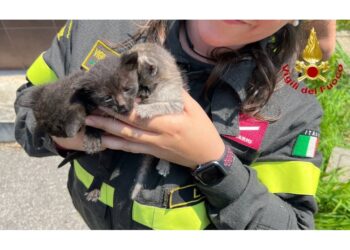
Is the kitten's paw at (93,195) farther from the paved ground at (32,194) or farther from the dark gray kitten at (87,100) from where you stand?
the paved ground at (32,194)

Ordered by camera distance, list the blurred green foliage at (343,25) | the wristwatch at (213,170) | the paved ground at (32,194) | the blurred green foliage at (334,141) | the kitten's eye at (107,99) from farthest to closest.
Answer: the blurred green foliage at (343,25) → the paved ground at (32,194) → the blurred green foliage at (334,141) → the kitten's eye at (107,99) → the wristwatch at (213,170)

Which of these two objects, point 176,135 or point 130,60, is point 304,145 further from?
point 130,60

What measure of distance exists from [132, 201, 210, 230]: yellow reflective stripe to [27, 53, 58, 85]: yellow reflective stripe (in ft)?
2.52

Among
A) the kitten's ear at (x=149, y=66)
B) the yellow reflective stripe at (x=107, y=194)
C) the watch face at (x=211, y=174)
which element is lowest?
the yellow reflective stripe at (x=107, y=194)

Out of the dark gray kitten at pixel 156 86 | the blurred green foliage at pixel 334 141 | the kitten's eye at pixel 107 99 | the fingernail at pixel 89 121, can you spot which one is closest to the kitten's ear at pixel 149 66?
the dark gray kitten at pixel 156 86

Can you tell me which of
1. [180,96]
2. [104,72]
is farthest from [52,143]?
[180,96]

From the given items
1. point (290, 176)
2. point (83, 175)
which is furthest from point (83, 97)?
point (290, 176)

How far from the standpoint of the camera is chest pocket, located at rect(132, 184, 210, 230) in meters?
1.64

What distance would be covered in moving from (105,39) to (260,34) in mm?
725

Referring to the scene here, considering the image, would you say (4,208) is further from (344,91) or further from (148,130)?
(344,91)

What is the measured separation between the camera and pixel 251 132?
1.64m

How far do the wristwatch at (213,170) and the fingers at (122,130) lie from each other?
0.79 ft

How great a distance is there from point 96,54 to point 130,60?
→ 183 mm

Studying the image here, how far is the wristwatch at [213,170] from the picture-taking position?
1576 mm
